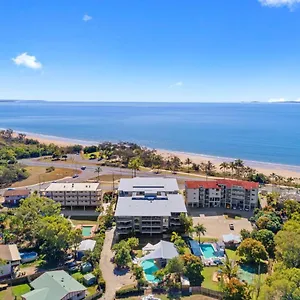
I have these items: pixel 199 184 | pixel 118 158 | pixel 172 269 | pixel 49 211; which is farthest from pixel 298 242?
pixel 118 158

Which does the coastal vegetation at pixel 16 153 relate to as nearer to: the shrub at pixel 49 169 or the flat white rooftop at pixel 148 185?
the shrub at pixel 49 169

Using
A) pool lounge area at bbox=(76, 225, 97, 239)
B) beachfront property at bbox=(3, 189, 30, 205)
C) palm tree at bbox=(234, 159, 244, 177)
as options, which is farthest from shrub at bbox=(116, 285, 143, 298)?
palm tree at bbox=(234, 159, 244, 177)

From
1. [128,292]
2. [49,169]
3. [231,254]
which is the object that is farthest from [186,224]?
[49,169]

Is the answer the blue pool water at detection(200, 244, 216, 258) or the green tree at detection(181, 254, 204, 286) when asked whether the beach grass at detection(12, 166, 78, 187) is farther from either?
the green tree at detection(181, 254, 204, 286)

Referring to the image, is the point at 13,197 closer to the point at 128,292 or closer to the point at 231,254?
the point at 128,292

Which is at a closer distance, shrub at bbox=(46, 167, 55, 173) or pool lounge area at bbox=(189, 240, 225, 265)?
pool lounge area at bbox=(189, 240, 225, 265)

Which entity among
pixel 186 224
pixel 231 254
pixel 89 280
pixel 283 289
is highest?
pixel 283 289

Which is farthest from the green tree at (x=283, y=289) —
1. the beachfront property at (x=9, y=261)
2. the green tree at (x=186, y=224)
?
the beachfront property at (x=9, y=261)
